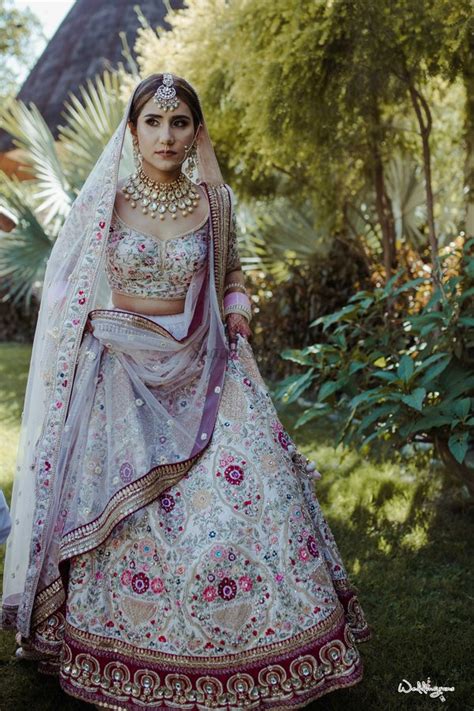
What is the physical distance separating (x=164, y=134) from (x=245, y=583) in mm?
1398

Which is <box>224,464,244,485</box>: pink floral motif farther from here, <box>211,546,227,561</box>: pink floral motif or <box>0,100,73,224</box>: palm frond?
<box>0,100,73,224</box>: palm frond

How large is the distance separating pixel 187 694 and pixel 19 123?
19.3 feet

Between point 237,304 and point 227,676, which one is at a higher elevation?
point 237,304

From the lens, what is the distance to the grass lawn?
8.26 feet

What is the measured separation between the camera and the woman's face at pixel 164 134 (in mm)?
2545

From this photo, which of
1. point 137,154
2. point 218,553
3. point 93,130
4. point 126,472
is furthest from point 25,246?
point 218,553

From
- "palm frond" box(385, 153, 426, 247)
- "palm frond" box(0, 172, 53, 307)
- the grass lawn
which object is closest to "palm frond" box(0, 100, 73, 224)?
"palm frond" box(0, 172, 53, 307)

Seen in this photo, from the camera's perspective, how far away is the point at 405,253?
649 centimetres

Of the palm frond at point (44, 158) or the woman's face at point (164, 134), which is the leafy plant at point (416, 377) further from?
the palm frond at point (44, 158)

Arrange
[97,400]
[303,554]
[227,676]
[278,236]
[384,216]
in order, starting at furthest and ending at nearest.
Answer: [278,236] < [384,216] < [97,400] < [303,554] < [227,676]

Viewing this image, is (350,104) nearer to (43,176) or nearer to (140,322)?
(140,322)

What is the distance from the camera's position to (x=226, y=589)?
219cm

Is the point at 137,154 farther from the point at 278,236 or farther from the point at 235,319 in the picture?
the point at 278,236

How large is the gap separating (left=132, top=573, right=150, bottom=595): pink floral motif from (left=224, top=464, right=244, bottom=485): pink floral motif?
0.36 metres
